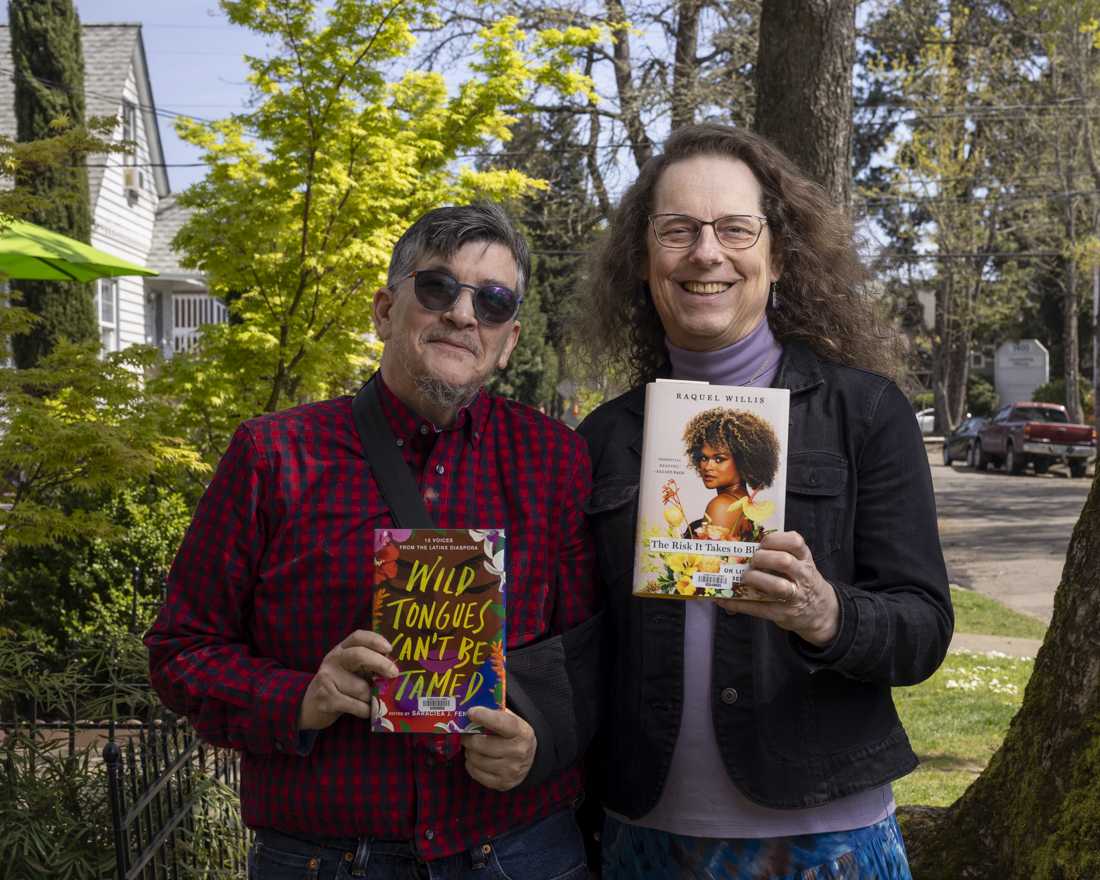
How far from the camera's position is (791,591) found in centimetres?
197

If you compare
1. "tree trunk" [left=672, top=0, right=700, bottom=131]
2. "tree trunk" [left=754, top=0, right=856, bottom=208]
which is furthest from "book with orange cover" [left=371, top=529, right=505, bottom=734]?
"tree trunk" [left=672, top=0, right=700, bottom=131]

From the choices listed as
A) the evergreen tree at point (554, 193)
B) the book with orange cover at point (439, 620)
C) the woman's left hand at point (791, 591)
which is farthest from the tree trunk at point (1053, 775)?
the evergreen tree at point (554, 193)

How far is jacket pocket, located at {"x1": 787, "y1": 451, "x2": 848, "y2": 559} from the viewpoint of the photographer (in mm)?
2264

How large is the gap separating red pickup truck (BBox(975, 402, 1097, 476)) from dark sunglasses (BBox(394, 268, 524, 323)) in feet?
94.5

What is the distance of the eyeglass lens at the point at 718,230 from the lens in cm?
239

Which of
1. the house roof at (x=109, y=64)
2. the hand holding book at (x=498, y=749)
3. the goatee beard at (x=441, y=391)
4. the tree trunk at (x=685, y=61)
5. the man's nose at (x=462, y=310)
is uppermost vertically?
the house roof at (x=109, y=64)

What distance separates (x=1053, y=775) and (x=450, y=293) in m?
2.13

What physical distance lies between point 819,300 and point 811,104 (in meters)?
3.69

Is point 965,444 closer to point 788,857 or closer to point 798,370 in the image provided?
point 798,370

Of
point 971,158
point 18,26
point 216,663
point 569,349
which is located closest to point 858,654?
point 216,663

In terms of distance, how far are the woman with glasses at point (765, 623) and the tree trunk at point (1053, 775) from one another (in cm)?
92

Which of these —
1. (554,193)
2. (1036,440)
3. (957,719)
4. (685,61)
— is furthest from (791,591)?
(1036,440)

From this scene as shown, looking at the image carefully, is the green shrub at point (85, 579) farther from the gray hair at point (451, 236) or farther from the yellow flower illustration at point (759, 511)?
the yellow flower illustration at point (759, 511)

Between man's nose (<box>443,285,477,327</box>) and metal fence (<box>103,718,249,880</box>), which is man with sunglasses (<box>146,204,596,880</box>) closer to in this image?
man's nose (<box>443,285,477,327</box>)
